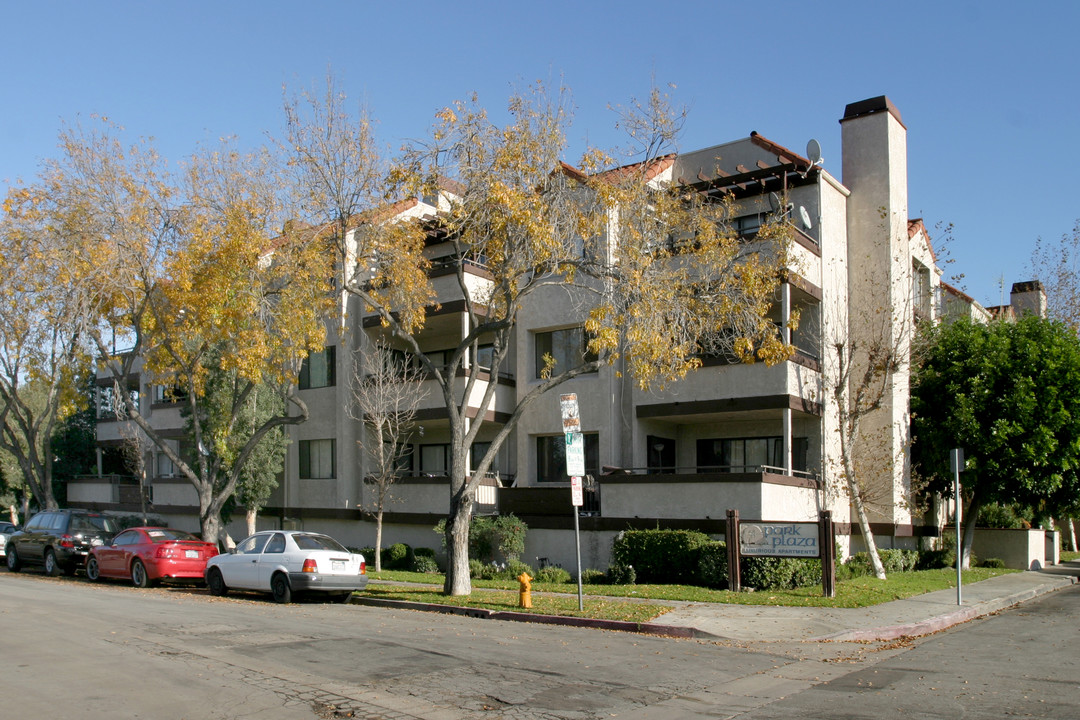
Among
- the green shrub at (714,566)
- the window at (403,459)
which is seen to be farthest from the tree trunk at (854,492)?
the window at (403,459)

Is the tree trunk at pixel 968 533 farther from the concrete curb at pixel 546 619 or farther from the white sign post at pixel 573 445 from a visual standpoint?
the concrete curb at pixel 546 619

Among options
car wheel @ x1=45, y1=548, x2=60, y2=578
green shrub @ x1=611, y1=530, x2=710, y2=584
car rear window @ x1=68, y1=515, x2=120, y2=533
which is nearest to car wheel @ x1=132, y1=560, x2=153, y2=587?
car rear window @ x1=68, y1=515, x2=120, y2=533

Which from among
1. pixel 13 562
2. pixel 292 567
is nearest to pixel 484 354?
pixel 292 567

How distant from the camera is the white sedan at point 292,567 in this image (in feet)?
59.6

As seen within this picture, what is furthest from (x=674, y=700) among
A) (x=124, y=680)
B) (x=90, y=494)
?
(x=90, y=494)

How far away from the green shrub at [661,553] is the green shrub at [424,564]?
655 cm

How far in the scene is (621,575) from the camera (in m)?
21.7

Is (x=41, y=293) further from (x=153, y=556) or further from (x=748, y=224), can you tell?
(x=748, y=224)

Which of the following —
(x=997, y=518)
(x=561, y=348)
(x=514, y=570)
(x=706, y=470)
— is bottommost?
(x=514, y=570)

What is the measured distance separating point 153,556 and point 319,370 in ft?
36.5

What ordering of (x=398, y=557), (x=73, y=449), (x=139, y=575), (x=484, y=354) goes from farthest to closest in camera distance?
(x=73, y=449) < (x=484, y=354) < (x=398, y=557) < (x=139, y=575)

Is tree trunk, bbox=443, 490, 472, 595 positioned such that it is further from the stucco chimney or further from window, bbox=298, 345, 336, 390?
the stucco chimney

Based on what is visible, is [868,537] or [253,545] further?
[868,537]

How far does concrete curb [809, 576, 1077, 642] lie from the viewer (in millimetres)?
13977
